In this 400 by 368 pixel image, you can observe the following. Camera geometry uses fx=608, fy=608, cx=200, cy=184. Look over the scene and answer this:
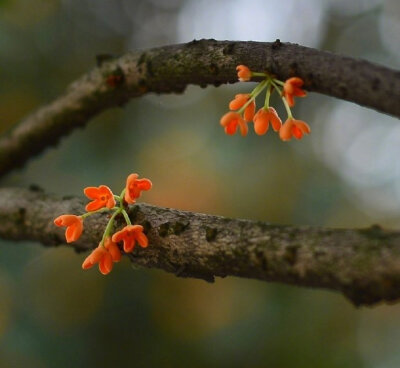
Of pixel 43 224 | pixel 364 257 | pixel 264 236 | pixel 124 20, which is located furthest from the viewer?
pixel 124 20

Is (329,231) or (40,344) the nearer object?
(329,231)

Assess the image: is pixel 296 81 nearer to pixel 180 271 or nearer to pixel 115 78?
pixel 180 271

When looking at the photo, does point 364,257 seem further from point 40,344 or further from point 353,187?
point 353,187

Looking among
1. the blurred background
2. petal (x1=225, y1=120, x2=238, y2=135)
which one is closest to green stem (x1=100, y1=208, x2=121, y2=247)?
petal (x1=225, y1=120, x2=238, y2=135)

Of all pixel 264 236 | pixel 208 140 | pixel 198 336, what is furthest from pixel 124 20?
pixel 264 236

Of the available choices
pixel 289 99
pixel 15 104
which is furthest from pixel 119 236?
pixel 15 104

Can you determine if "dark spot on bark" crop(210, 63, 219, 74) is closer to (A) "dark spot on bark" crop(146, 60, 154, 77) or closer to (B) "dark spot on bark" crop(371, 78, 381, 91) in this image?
(A) "dark spot on bark" crop(146, 60, 154, 77)
